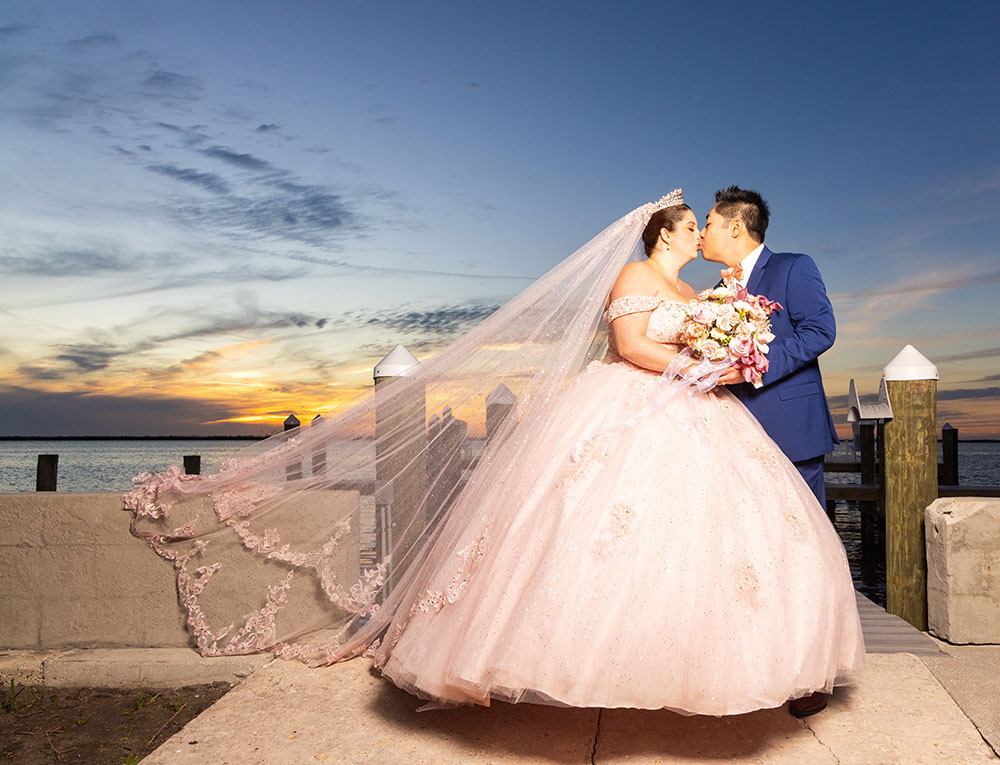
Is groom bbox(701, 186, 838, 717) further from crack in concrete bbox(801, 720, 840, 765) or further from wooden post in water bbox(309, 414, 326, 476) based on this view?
wooden post in water bbox(309, 414, 326, 476)

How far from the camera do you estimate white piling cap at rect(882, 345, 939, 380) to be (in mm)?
4848

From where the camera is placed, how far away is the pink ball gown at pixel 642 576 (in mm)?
2623

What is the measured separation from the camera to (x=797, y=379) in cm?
357

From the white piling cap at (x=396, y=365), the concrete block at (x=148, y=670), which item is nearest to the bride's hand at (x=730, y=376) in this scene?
the white piling cap at (x=396, y=365)

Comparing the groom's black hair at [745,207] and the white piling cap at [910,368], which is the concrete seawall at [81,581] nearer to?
the groom's black hair at [745,207]

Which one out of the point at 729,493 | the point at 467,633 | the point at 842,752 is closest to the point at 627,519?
the point at 729,493

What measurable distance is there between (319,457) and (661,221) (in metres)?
2.14

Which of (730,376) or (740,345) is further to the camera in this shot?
(730,376)

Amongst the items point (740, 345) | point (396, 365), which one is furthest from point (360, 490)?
point (740, 345)

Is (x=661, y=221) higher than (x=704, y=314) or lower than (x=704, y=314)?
higher

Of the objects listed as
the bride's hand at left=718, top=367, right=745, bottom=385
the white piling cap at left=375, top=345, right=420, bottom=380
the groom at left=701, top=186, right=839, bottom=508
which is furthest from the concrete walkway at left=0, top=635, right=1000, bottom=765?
the white piling cap at left=375, top=345, right=420, bottom=380

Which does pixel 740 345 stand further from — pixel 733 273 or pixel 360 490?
pixel 360 490

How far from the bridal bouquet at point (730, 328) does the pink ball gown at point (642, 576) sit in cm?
16

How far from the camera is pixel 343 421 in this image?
4.11 m
